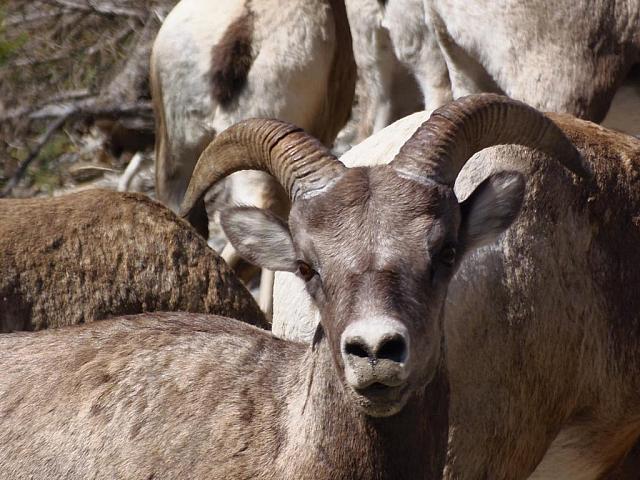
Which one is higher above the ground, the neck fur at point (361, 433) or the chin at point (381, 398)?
the chin at point (381, 398)

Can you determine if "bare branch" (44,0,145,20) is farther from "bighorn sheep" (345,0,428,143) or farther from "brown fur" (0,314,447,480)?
"brown fur" (0,314,447,480)

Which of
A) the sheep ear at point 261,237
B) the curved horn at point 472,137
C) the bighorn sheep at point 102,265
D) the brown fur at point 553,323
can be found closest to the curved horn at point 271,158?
the sheep ear at point 261,237

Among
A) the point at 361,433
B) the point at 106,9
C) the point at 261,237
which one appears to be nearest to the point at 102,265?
the point at 261,237

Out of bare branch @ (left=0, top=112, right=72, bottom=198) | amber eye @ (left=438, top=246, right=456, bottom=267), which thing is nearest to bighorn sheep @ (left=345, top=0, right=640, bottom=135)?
amber eye @ (left=438, top=246, right=456, bottom=267)

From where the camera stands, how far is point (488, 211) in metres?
4.83

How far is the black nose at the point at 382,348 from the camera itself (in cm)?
405

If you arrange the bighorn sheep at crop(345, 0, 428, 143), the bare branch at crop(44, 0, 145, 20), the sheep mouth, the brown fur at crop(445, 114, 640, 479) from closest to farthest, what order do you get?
the sheep mouth → the brown fur at crop(445, 114, 640, 479) → the bighorn sheep at crop(345, 0, 428, 143) → the bare branch at crop(44, 0, 145, 20)

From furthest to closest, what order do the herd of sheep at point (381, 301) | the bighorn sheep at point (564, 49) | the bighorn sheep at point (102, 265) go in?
the bighorn sheep at point (564, 49)
the bighorn sheep at point (102, 265)
the herd of sheep at point (381, 301)

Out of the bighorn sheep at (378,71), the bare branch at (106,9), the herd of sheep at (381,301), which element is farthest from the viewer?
the bare branch at (106,9)

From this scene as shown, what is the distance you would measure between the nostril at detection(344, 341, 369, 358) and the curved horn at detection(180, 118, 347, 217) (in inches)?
27.8

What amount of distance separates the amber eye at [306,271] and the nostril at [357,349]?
0.53m

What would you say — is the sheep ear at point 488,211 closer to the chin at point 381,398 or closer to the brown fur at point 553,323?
the brown fur at point 553,323

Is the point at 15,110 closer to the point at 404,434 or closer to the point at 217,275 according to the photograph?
the point at 217,275

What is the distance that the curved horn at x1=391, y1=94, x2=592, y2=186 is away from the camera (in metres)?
4.62
